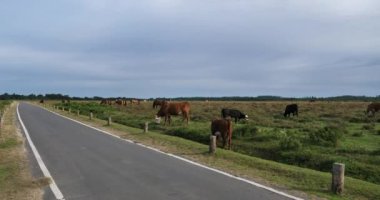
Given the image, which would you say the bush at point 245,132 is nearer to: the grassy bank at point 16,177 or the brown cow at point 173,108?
the grassy bank at point 16,177

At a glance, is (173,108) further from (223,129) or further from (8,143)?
(8,143)

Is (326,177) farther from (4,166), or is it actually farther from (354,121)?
(354,121)

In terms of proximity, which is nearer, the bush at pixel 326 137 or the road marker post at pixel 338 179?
the road marker post at pixel 338 179

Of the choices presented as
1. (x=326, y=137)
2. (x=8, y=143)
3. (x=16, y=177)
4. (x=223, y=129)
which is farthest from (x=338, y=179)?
(x=8, y=143)

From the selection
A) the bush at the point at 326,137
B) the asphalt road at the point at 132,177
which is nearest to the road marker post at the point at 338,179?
the asphalt road at the point at 132,177

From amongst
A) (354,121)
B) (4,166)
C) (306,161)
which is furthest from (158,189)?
A: (354,121)

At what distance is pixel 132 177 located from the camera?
1402cm

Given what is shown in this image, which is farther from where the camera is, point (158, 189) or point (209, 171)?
point (209, 171)

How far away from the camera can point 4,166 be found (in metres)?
16.8

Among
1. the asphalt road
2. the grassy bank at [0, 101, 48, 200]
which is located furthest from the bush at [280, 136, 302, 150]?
the grassy bank at [0, 101, 48, 200]

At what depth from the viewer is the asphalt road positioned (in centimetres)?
1154

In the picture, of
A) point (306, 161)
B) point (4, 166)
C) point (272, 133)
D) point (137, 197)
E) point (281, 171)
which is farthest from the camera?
point (272, 133)

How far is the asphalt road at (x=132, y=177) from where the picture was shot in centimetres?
1154

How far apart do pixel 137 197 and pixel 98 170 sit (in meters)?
4.59
